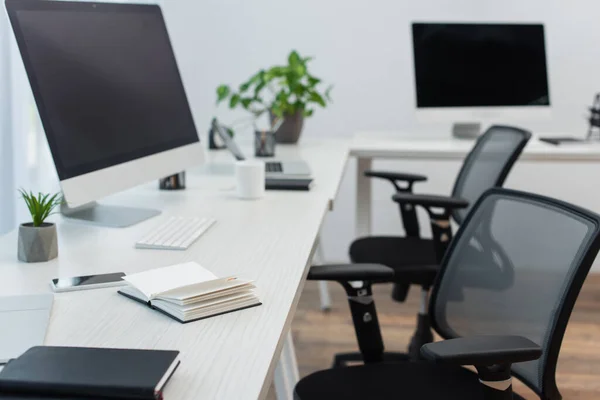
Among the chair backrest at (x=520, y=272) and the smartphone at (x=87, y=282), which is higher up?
the smartphone at (x=87, y=282)

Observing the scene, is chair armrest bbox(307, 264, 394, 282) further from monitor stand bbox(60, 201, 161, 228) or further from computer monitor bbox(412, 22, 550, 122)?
computer monitor bbox(412, 22, 550, 122)

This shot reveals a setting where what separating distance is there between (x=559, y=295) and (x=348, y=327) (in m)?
2.04

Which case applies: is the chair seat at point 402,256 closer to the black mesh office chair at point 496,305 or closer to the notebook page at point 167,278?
the black mesh office chair at point 496,305

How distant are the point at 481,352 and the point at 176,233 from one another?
0.81 meters

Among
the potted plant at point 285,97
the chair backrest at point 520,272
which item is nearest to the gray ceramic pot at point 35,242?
the chair backrest at point 520,272

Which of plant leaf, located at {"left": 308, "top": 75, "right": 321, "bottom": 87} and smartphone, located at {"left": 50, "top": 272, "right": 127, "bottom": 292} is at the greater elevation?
plant leaf, located at {"left": 308, "top": 75, "right": 321, "bottom": 87}

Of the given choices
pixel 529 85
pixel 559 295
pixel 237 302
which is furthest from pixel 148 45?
pixel 529 85

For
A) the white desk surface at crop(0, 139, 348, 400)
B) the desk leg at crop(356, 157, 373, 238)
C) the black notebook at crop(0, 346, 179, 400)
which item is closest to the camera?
the black notebook at crop(0, 346, 179, 400)

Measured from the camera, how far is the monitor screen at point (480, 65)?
12.4ft

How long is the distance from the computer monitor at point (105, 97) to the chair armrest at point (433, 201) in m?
0.77

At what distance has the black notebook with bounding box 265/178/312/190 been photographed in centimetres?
252

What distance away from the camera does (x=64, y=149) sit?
5.71ft

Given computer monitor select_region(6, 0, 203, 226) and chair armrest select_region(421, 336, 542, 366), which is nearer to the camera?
chair armrest select_region(421, 336, 542, 366)

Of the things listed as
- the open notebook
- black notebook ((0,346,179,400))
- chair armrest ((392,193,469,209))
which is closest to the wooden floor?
chair armrest ((392,193,469,209))
